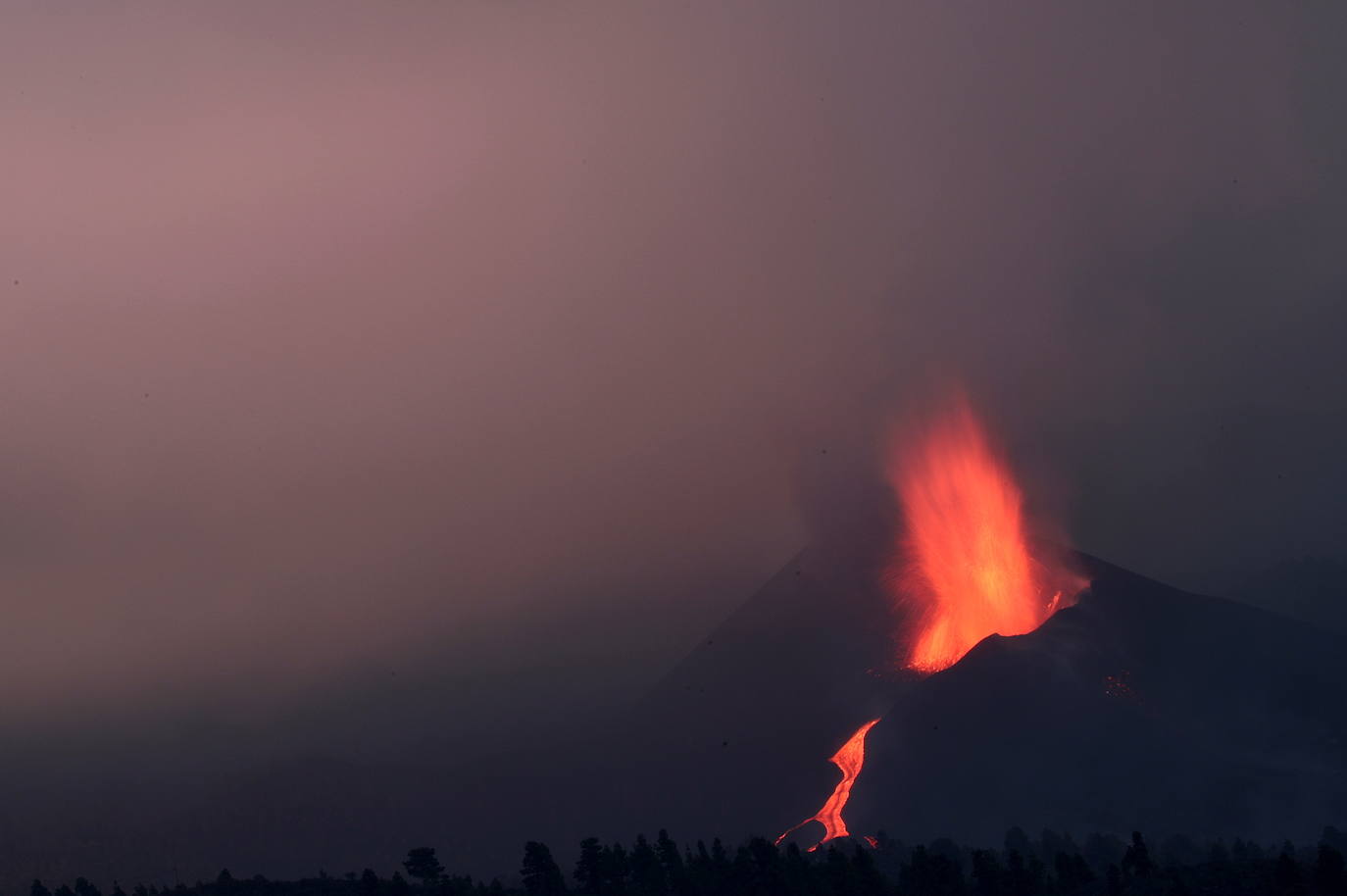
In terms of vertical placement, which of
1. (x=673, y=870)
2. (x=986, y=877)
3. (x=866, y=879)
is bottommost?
(x=986, y=877)

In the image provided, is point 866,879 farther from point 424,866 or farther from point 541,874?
point 424,866

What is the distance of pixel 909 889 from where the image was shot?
9806 cm

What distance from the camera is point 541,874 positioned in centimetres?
10825

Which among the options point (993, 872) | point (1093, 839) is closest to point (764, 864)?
point (993, 872)

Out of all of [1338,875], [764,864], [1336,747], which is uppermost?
[1336,747]

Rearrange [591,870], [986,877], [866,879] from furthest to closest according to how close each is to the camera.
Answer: [591,870] → [866,879] → [986,877]

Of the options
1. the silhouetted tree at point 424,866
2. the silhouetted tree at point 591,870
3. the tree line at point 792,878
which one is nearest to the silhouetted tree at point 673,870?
the tree line at point 792,878

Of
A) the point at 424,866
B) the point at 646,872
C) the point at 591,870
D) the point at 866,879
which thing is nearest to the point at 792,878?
the point at 866,879

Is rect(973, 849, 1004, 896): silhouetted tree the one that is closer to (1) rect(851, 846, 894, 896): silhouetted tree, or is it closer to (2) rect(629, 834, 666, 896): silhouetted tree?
(1) rect(851, 846, 894, 896): silhouetted tree

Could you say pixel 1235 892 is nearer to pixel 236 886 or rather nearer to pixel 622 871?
pixel 622 871

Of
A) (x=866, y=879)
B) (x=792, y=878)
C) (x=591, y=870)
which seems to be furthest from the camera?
(x=591, y=870)

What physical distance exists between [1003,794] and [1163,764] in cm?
2340

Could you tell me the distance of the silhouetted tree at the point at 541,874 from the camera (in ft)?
348

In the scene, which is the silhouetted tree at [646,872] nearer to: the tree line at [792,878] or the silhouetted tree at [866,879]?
the tree line at [792,878]
